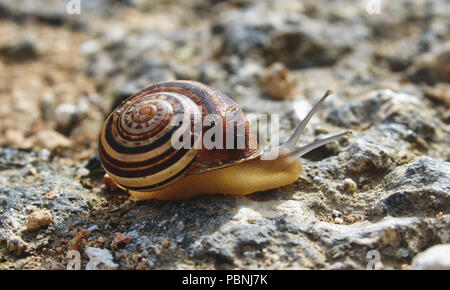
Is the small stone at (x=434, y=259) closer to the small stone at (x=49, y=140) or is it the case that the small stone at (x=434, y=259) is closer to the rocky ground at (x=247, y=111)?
the rocky ground at (x=247, y=111)

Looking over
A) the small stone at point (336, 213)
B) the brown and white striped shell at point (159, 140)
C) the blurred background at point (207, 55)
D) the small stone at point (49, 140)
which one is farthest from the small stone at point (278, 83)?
the small stone at point (49, 140)

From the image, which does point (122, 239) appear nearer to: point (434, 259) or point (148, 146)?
point (148, 146)

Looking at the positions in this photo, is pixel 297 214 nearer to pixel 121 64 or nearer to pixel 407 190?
pixel 407 190

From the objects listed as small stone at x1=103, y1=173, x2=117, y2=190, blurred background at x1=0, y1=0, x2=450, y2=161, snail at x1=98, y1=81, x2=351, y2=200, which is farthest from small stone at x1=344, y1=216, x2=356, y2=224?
small stone at x1=103, y1=173, x2=117, y2=190

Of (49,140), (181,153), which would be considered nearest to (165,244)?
(181,153)

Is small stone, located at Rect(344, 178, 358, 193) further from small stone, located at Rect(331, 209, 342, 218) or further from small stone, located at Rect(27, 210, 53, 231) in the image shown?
small stone, located at Rect(27, 210, 53, 231)
